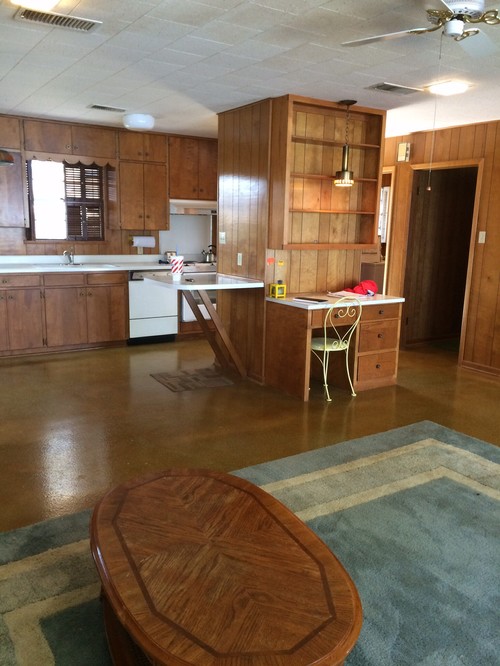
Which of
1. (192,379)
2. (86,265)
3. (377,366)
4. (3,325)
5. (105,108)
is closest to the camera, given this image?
(377,366)

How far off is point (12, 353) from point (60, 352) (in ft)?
1.60

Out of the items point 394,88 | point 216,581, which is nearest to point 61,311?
point 394,88

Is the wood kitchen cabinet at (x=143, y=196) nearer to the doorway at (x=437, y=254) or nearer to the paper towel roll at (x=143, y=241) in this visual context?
the paper towel roll at (x=143, y=241)

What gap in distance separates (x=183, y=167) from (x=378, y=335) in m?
3.49

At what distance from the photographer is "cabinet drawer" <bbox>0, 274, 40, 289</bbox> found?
5.51 m

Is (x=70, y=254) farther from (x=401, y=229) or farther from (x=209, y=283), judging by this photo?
(x=401, y=229)

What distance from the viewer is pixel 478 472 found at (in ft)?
10.5

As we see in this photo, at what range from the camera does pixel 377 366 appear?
4867mm

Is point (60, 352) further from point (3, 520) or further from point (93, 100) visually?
point (3, 520)

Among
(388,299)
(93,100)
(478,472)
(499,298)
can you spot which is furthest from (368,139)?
(478,472)

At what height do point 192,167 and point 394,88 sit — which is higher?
point 394,88

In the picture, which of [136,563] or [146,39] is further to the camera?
[146,39]

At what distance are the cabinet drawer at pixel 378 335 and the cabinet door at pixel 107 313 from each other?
2.86m

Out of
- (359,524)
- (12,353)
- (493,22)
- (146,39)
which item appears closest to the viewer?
(493,22)
